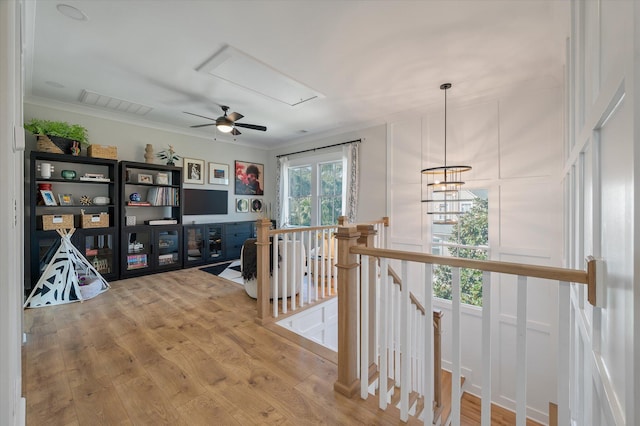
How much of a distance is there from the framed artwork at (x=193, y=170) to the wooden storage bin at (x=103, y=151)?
1.16m

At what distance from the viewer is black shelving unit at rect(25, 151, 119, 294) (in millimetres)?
3361

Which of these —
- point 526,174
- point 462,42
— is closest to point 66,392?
point 462,42

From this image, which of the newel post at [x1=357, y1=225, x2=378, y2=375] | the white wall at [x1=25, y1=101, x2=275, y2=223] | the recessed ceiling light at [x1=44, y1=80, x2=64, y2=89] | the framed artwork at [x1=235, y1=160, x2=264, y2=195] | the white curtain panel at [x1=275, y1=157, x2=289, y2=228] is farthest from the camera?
the white curtain panel at [x1=275, y1=157, x2=289, y2=228]

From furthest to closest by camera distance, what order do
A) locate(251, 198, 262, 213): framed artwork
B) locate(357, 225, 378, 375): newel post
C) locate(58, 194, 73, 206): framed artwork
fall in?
locate(251, 198, 262, 213): framed artwork
locate(58, 194, 73, 206): framed artwork
locate(357, 225, 378, 375): newel post

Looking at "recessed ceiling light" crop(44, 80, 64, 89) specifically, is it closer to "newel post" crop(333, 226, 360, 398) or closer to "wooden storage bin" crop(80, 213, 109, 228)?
"wooden storage bin" crop(80, 213, 109, 228)

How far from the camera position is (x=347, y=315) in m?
1.64

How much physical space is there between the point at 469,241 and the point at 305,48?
3210 millimetres

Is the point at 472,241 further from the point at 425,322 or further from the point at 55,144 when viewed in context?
the point at 55,144

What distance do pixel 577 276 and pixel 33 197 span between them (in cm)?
516

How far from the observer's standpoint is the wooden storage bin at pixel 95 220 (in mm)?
3746

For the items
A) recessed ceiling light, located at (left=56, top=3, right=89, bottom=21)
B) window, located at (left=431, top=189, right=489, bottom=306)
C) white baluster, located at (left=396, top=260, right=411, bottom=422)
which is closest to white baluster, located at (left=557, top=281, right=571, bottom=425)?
white baluster, located at (left=396, top=260, right=411, bottom=422)

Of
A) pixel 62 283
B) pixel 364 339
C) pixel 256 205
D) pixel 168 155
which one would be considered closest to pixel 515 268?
pixel 364 339

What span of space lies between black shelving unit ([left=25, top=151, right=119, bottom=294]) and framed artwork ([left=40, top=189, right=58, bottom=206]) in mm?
45

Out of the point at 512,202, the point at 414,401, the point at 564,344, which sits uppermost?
the point at 512,202
